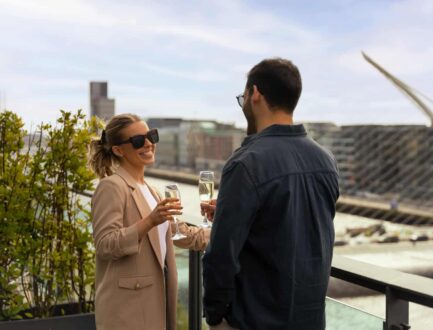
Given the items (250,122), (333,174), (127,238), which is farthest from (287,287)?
(127,238)

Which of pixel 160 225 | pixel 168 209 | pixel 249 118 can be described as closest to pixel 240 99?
pixel 249 118

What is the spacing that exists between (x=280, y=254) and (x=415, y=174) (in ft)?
302

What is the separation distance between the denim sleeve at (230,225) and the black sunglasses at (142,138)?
0.84m

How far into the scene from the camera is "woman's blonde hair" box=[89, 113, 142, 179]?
2430mm

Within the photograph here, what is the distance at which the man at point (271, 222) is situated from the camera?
1575mm

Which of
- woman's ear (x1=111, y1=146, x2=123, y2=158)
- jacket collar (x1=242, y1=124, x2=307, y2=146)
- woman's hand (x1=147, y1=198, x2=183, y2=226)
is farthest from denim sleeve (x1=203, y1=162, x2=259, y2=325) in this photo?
woman's ear (x1=111, y1=146, x2=123, y2=158)

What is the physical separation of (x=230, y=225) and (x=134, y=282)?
88cm

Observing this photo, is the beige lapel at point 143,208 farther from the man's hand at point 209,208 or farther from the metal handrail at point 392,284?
the metal handrail at point 392,284

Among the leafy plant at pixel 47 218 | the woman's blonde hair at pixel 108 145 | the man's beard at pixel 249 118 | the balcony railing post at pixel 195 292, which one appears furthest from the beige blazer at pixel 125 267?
the leafy plant at pixel 47 218

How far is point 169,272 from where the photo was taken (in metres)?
2.43

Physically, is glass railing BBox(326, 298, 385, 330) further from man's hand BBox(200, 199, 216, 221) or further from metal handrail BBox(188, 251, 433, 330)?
man's hand BBox(200, 199, 216, 221)

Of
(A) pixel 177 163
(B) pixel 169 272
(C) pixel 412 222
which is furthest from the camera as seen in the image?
(A) pixel 177 163

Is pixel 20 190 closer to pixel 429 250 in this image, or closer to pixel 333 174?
pixel 333 174

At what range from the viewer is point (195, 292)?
3.44 metres
